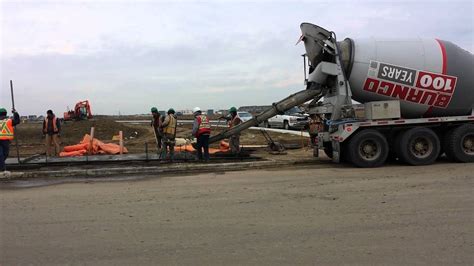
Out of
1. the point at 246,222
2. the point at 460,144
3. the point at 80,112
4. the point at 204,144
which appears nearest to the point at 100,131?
the point at 80,112

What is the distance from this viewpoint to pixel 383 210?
22.2ft

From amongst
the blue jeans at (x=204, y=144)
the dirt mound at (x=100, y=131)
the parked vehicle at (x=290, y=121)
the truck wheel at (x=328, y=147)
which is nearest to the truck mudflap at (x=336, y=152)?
the truck wheel at (x=328, y=147)

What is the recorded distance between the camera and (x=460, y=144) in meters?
12.5

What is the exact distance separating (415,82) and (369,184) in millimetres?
4622

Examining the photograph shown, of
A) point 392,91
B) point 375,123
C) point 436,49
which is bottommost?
point 375,123

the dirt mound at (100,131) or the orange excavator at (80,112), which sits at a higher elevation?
the orange excavator at (80,112)

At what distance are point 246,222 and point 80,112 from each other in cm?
4465

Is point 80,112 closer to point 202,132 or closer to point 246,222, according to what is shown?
point 202,132

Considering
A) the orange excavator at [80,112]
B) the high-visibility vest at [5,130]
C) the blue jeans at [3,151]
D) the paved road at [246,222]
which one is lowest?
the paved road at [246,222]

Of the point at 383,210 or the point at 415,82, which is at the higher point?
the point at 415,82

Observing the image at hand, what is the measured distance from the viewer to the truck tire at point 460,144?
1244cm

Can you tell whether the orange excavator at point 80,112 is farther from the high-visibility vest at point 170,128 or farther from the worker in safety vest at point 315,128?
the worker in safety vest at point 315,128

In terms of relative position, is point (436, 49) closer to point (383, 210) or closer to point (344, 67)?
point (344, 67)

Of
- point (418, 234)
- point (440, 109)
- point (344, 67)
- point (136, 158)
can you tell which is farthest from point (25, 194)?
point (440, 109)
